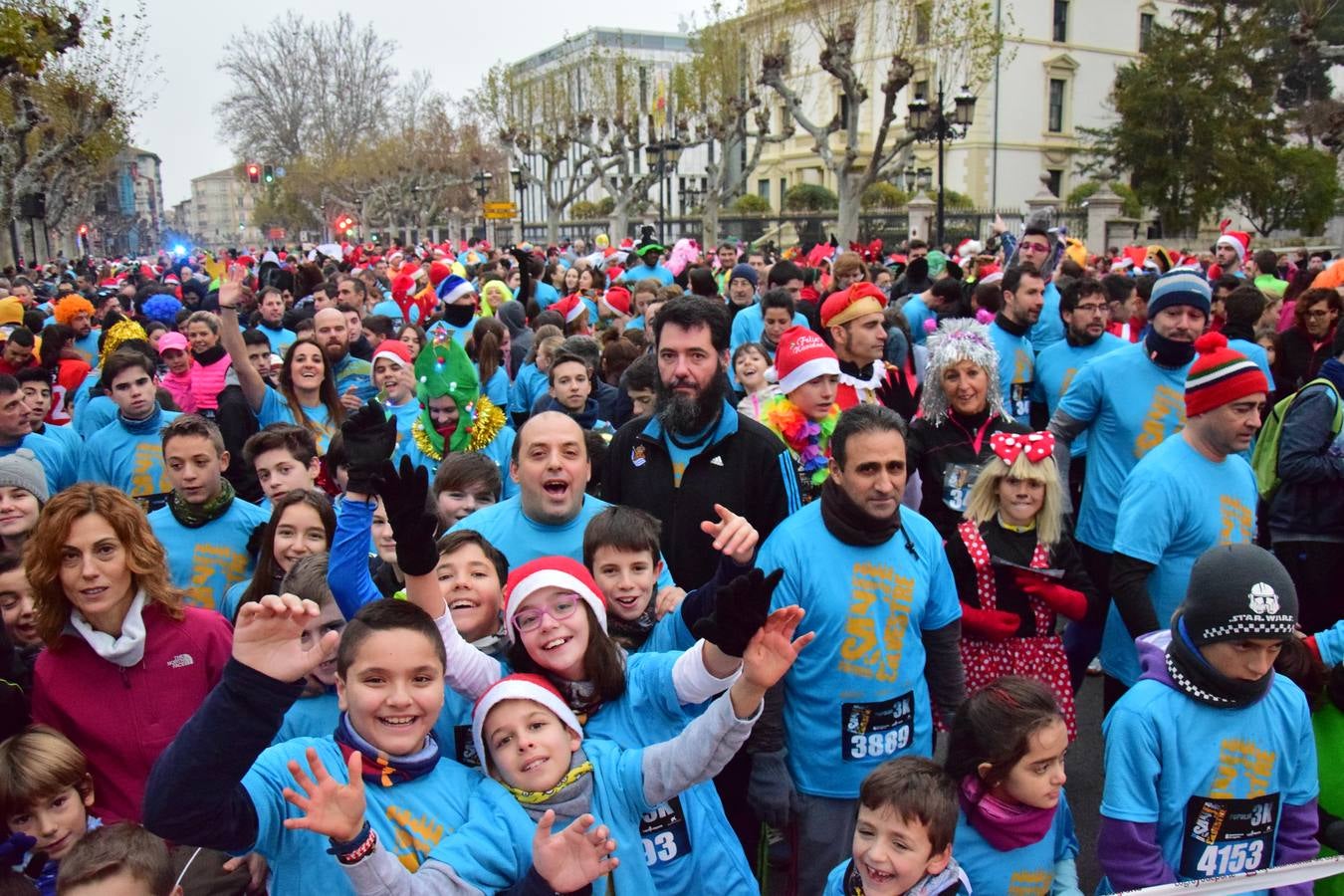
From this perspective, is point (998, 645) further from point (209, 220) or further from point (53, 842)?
point (209, 220)

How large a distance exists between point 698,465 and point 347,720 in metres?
1.93

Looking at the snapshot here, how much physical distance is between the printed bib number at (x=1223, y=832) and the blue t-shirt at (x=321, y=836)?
2.03 meters

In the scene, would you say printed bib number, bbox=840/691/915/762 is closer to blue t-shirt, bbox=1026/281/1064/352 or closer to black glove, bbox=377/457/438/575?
black glove, bbox=377/457/438/575

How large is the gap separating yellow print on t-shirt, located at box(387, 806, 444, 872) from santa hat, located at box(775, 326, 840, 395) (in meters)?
2.89

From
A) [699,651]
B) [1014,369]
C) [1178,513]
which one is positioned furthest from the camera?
[1014,369]

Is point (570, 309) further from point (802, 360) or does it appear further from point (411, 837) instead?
point (411, 837)

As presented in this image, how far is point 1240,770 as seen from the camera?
2.89m

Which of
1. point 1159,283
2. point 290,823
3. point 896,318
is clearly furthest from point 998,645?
point 896,318

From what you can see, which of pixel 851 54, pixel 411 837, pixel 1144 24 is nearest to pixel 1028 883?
pixel 411 837

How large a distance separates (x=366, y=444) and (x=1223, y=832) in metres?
2.64

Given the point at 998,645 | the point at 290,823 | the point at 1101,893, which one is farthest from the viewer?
the point at 998,645

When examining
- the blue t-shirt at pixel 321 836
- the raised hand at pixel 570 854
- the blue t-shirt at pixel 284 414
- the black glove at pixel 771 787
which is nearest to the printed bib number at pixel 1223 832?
the black glove at pixel 771 787

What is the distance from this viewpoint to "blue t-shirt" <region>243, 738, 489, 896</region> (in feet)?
8.04

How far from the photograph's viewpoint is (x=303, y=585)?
130 inches
